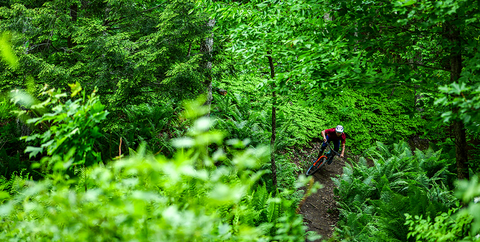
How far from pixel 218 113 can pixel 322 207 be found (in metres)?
4.25

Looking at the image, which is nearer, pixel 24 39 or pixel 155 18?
pixel 24 39

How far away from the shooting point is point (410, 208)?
18.0 ft

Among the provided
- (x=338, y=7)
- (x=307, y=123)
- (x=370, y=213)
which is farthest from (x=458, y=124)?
(x=307, y=123)

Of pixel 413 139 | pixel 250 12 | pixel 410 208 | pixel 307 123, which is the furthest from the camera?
pixel 413 139

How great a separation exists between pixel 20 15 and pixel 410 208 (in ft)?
27.8

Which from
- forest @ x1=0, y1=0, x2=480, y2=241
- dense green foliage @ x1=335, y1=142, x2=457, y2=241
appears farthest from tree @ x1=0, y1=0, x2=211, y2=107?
dense green foliage @ x1=335, y1=142, x2=457, y2=241

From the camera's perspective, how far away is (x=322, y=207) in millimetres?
7367

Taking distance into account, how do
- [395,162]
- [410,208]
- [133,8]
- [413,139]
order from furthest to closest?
1. [413,139]
2. [395,162]
3. [133,8]
4. [410,208]

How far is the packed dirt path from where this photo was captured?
6.52m

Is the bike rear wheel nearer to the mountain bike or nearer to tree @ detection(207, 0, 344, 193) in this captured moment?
the mountain bike

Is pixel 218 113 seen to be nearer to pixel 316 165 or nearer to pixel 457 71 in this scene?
pixel 316 165

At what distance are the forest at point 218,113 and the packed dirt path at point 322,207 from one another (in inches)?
3.4

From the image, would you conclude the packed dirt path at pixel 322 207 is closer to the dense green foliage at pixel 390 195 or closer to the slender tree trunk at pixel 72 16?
the dense green foliage at pixel 390 195

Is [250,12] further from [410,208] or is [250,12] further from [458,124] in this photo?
[410,208]
